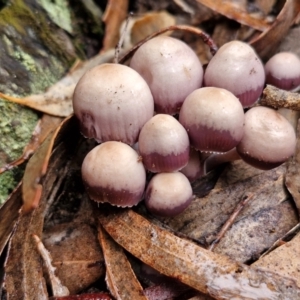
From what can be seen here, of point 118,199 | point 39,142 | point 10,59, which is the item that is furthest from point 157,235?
point 10,59

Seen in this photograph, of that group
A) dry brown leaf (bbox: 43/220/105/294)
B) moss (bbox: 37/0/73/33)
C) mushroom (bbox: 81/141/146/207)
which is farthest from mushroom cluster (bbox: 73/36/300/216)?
moss (bbox: 37/0/73/33)

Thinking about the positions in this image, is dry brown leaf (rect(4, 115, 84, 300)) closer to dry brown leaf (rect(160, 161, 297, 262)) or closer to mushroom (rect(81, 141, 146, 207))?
mushroom (rect(81, 141, 146, 207))

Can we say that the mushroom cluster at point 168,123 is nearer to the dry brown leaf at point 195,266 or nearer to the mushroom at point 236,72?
the mushroom at point 236,72

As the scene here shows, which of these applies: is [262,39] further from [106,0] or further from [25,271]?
[25,271]

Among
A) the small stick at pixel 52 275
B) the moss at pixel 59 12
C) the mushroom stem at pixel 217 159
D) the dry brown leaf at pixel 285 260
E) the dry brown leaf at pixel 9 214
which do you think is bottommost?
the dry brown leaf at pixel 285 260

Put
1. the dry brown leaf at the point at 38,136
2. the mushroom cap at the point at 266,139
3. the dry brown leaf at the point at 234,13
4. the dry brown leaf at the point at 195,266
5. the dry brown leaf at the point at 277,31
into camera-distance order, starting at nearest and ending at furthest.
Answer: the dry brown leaf at the point at 195,266 < the mushroom cap at the point at 266,139 < the dry brown leaf at the point at 38,136 < the dry brown leaf at the point at 277,31 < the dry brown leaf at the point at 234,13

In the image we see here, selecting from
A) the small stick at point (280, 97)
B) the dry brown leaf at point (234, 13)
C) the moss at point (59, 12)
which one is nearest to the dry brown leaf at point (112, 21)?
the moss at point (59, 12)

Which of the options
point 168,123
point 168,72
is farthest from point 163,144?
point 168,72
